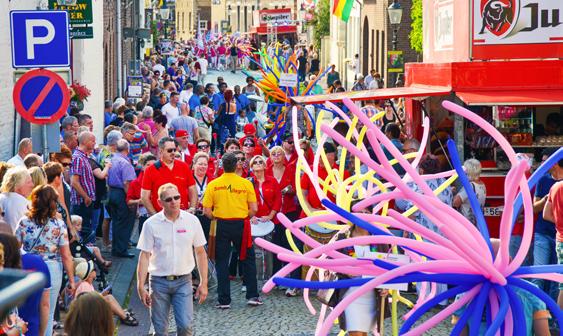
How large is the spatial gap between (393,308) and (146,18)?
48982 mm

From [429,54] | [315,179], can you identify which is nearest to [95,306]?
[315,179]

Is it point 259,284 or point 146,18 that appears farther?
point 146,18

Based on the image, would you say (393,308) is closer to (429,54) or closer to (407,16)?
(429,54)

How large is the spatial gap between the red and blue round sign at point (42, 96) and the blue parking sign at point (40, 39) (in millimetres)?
312

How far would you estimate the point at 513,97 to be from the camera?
543 inches

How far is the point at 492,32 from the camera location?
48.3ft

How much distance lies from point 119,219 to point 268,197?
252 cm

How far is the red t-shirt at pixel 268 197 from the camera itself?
1343cm

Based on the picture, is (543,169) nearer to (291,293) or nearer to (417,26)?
(291,293)

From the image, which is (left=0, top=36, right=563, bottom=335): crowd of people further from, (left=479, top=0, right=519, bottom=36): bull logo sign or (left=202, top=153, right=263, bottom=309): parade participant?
(left=479, top=0, right=519, bottom=36): bull logo sign

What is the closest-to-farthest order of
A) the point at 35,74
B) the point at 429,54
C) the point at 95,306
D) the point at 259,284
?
the point at 95,306 < the point at 35,74 < the point at 259,284 < the point at 429,54

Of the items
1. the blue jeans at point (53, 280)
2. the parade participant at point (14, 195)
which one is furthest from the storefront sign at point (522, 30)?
the blue jeans at point (53, 280)

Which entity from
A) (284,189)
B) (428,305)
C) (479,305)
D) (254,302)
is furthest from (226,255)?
(479,305)

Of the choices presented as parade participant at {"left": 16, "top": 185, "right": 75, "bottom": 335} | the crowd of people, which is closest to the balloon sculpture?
the crowd of people
